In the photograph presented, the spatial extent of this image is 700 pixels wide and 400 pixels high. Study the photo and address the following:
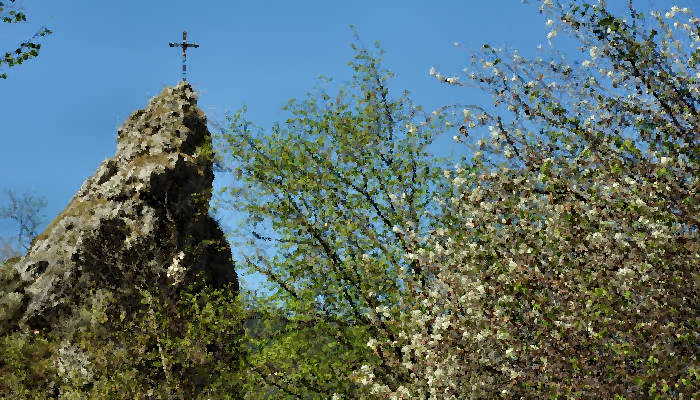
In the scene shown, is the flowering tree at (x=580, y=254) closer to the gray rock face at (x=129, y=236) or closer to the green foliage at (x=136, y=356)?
the green foliage at (x=136, y=356)

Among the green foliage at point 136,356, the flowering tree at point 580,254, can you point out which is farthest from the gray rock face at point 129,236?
the flowering tree at point 580,254

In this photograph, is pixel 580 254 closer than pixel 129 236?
Yes

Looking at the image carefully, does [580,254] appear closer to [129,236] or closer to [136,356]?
[136,356]

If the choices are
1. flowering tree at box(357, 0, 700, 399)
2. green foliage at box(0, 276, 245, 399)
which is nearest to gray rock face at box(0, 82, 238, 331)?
green foliage at box(0, 276, 245, 399)

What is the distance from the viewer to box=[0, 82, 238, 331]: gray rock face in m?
23.3

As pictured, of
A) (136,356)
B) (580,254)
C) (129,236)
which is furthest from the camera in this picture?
(129,236)

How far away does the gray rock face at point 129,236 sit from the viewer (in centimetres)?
2328

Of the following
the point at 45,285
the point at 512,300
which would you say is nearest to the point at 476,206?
the point at 512,300

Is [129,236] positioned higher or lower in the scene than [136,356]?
higher

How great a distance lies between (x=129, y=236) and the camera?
24.7 metres

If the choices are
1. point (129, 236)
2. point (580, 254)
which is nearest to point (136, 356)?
point (129, 236)

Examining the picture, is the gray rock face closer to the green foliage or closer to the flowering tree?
the green foliage

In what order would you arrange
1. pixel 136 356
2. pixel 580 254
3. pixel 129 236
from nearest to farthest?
pixel 580 254
pixel 136 356
pixel 129 236

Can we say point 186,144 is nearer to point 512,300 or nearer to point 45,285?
point 45,285
